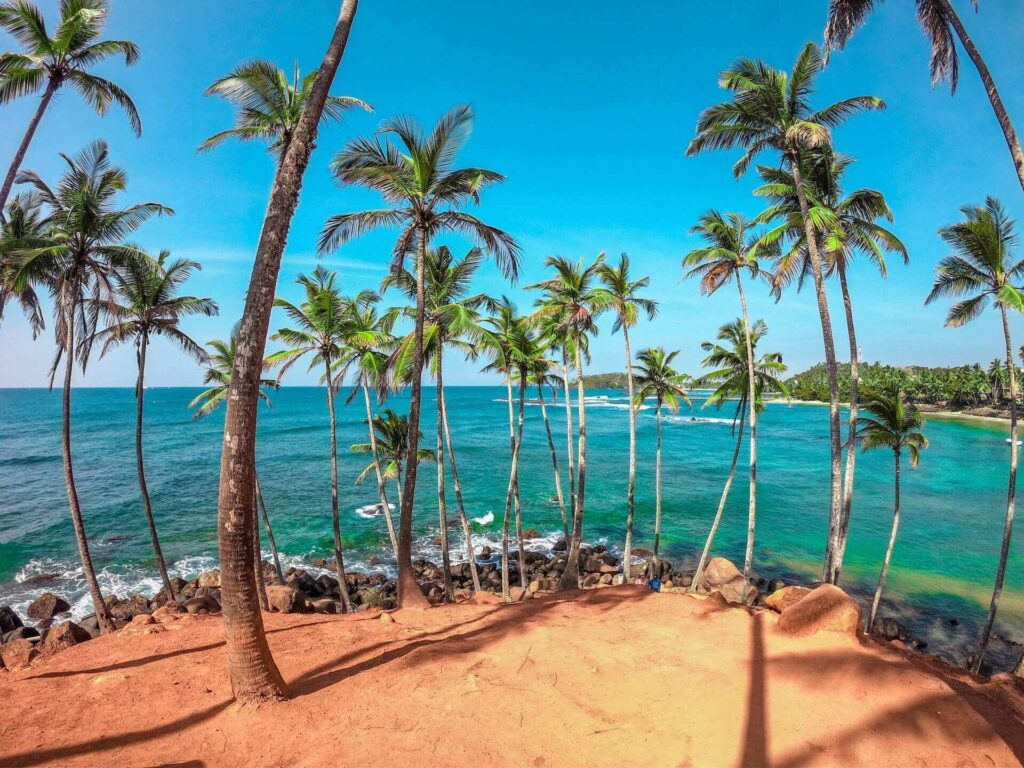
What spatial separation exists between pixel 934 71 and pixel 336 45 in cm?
1254

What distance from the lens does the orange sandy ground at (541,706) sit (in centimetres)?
475

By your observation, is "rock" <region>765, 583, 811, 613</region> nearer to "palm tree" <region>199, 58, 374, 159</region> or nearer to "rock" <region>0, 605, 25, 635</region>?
"palm tree" <region>199, 58, 374, 159</region>

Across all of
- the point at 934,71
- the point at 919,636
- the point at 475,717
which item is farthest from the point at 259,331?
the point at 919,636

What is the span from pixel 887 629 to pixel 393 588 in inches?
784

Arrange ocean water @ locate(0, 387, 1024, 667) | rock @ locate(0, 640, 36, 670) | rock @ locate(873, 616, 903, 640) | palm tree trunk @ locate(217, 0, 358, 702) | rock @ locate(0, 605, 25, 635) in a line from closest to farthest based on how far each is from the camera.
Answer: palm tree trunk @ locate(217, 0, 358, 702), rock @ locate(0, 640, 36, 670), rock @ locate(0, 605, 25, 635), rock @ locate(873, 616, 903, 640), ocean water @ locate(0, 387, 1024, 667)

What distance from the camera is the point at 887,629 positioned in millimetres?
16484

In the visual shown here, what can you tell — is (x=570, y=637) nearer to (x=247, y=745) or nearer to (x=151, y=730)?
(x=247, y=745)

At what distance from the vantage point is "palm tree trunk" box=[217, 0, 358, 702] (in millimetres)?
5367

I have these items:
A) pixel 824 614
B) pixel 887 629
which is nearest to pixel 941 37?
pixel 824 614

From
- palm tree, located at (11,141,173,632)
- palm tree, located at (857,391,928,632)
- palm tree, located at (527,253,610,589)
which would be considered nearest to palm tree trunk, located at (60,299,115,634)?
palm tree, located at (11,141,173,632)

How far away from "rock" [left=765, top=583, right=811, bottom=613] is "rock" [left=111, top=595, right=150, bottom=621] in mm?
21655

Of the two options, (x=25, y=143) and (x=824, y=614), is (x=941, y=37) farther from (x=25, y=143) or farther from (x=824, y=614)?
(x=25, y=143)

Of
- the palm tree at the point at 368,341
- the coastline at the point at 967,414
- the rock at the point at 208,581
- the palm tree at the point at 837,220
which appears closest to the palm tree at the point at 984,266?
the palm tree at the point at 837,220

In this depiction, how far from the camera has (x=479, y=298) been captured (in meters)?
15.8
